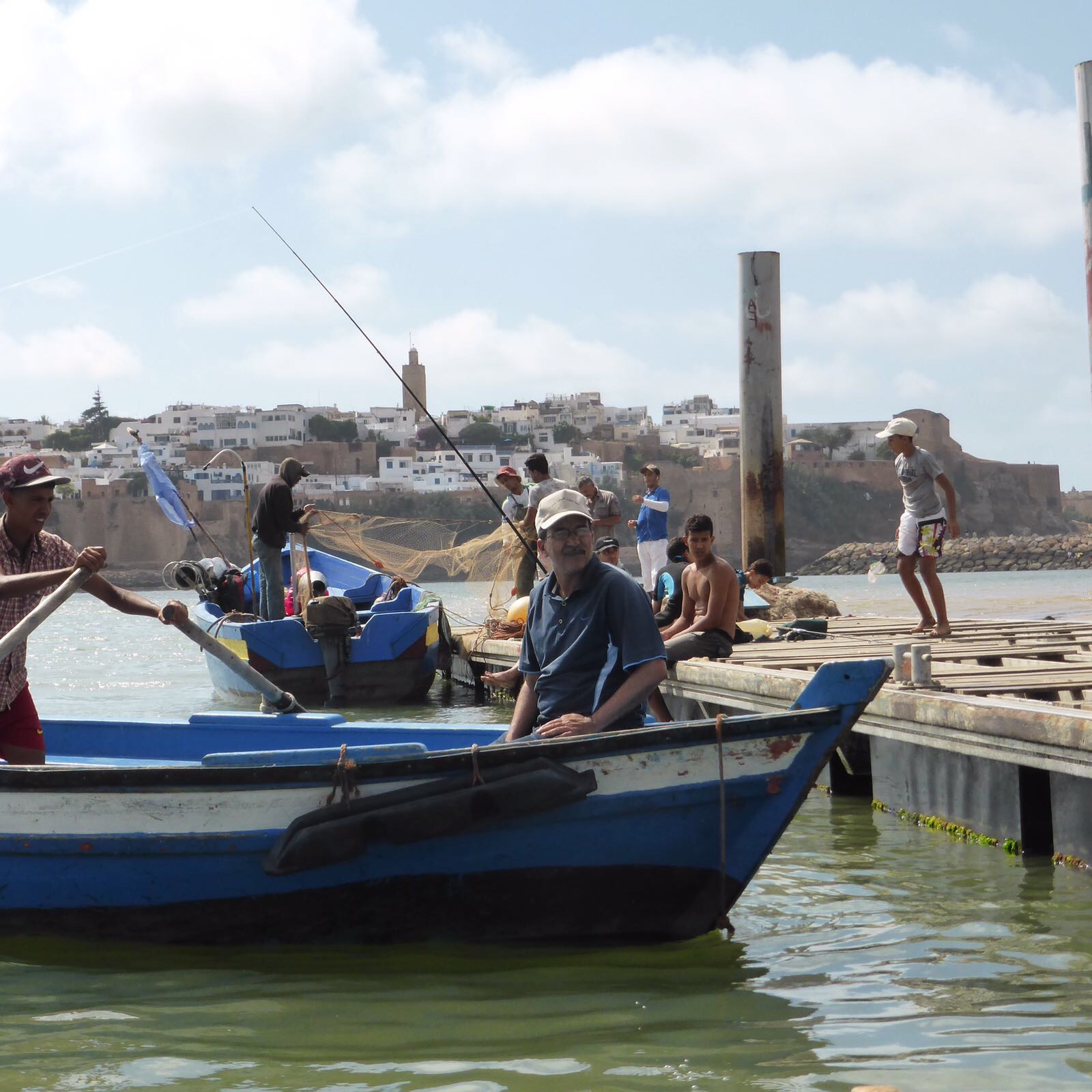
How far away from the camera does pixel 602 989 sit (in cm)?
467

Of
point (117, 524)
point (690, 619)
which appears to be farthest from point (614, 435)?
point (690, 619)

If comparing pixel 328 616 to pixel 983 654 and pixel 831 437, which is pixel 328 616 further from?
pixel 831 437

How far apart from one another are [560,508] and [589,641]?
17.8 inches

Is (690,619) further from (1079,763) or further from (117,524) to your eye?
(117,524)

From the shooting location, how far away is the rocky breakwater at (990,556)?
296 feet

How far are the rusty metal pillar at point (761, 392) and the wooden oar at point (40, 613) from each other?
9321mm

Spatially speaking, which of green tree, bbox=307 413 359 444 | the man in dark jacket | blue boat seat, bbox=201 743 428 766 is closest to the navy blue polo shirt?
blue boat seat, bbox=201 743 428 766

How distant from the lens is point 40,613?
205 inches

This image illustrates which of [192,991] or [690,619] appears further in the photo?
[690,619]

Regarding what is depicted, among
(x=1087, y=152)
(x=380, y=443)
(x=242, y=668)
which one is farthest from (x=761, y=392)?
(x=380, y=443)

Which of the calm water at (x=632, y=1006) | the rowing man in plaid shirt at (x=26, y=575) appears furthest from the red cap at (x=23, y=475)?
the calm water at (x=632, y=1006)

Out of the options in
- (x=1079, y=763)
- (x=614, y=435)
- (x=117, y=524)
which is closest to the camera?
(x=1079, y=763)

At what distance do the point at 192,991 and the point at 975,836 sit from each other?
371cm

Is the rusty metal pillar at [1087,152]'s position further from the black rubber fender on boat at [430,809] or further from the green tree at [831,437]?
A: the green tree at [831,437]
